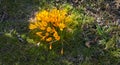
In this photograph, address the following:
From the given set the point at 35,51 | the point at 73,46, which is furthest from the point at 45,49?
the point at 73,46

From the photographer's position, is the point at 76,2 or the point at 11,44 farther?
the point at 76,2

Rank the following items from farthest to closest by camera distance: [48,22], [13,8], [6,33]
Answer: [13,8] < [6,33] < [48,22]

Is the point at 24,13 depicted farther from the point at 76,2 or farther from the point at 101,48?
the point at 101,48

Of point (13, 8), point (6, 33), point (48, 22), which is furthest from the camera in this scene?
point (13, 8)

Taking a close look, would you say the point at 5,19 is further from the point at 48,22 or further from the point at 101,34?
the point at 101,34

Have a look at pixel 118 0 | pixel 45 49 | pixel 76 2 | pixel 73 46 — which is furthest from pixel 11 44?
pixel 118 0

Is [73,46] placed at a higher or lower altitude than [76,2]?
lower
